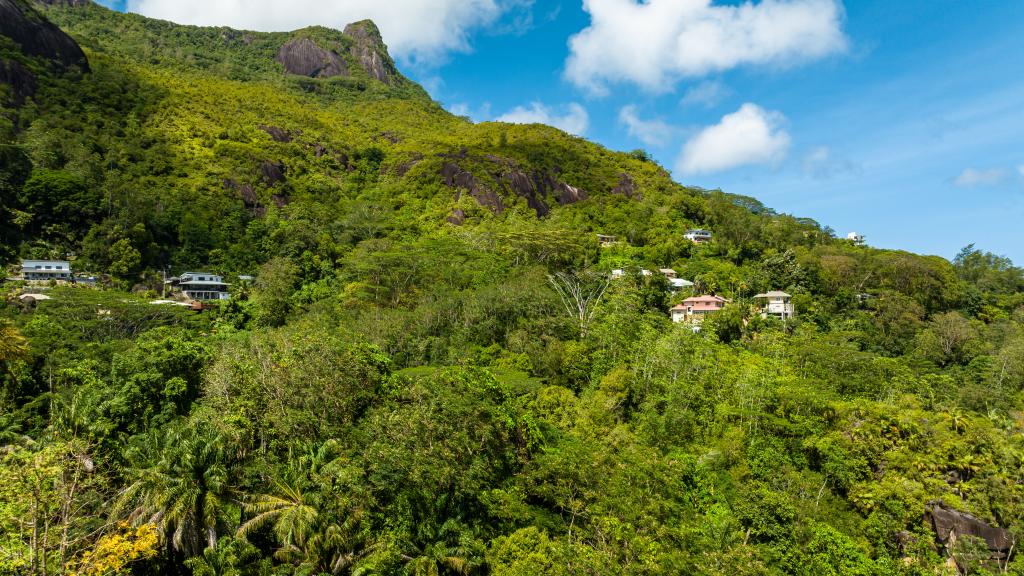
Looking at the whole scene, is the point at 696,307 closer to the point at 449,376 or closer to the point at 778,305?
the point at 778,305

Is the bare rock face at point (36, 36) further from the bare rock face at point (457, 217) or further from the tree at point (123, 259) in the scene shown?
the bare rock face at point (457, 217)

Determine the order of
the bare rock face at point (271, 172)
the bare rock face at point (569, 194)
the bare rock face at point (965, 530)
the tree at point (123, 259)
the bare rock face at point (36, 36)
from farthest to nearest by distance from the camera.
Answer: the bare rock face at point (569, 194) < the bare rock face at point (36, 36) < the bare rock face at point (271, 172) < the tree at point (123, 259) < the bare rock face at point (965, 530)

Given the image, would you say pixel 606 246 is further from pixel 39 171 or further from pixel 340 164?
pixel 39 171

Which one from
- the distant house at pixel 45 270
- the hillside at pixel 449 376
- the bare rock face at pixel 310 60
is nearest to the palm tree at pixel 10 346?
the hillside at pixel 449 376

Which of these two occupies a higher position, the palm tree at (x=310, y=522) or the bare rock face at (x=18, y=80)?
the bare rock face at (x=18, y=80)

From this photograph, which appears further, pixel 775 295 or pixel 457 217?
pixel 457 217

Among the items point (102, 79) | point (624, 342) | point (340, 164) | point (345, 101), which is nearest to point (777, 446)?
point (624, 342)

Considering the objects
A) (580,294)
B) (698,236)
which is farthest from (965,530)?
(698,236)
